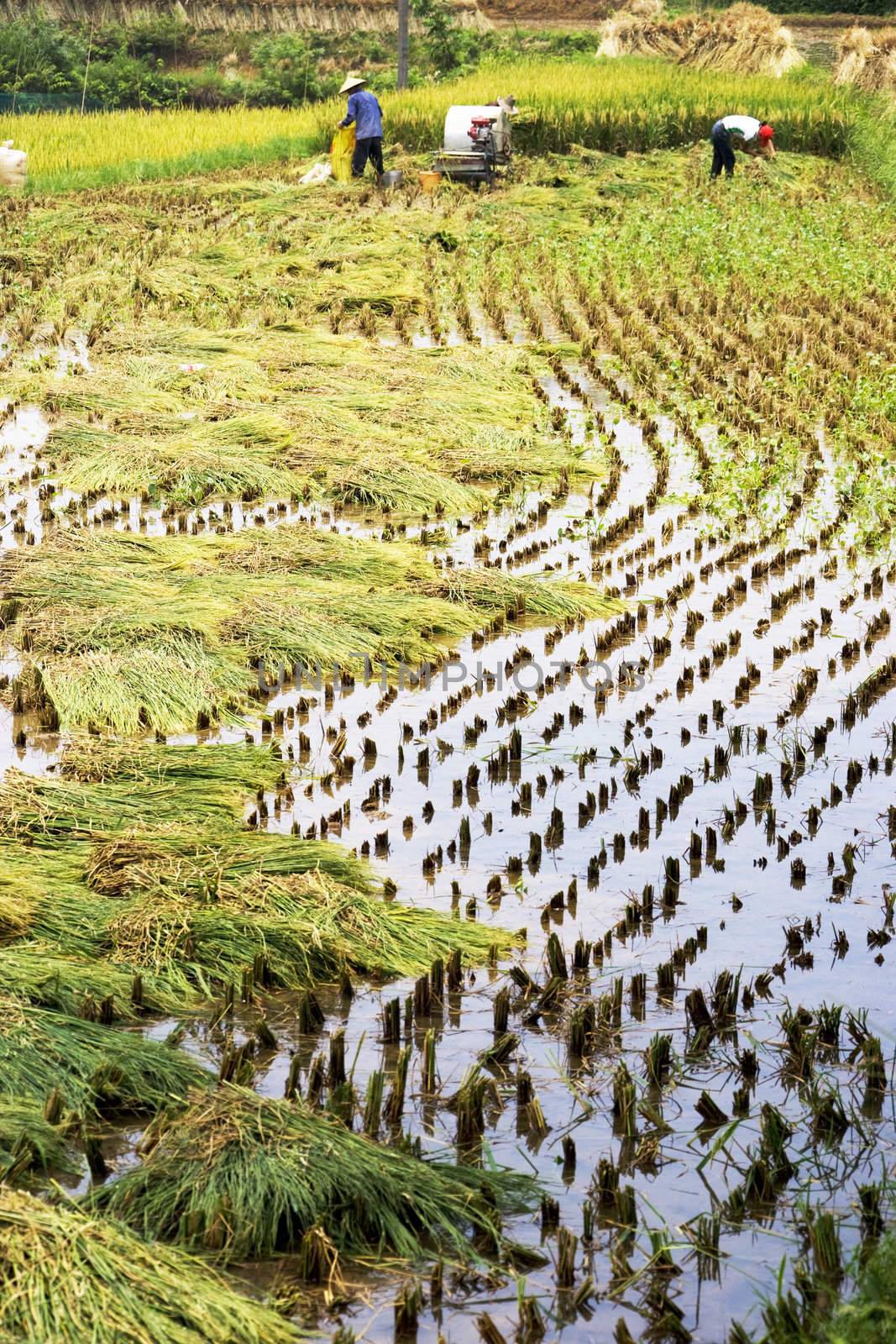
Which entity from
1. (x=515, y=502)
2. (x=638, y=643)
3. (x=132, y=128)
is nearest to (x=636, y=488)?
(x=515, y=502)

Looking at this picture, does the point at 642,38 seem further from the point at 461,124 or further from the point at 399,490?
the point at 399,490

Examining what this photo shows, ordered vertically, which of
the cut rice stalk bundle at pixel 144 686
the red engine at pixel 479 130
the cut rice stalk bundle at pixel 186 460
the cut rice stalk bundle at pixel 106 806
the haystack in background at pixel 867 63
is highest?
the haystack in background at pixel 867 63

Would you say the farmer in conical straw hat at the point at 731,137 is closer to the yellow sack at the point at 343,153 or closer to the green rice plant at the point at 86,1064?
the yellow sack at the point at 343,153

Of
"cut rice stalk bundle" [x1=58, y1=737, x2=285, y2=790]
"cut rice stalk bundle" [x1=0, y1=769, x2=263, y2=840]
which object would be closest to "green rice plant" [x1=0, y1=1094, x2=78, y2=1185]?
"cut rice stalk bundle" [x1=0, y1=769, x2=263, y2=840]

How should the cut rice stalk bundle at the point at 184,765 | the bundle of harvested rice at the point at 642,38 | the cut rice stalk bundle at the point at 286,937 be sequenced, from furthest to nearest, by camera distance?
the bundle of harvested rice at the point at 642,38 → the cut rice stalk bundle at the point at 184,765 → the cut rice stalk bundle at the point at 286,937

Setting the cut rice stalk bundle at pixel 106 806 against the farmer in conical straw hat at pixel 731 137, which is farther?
the farmer in conical straw hat at pixel 731 137

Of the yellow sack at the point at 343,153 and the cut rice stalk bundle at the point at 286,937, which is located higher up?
the yellow sack at the point at 343,153

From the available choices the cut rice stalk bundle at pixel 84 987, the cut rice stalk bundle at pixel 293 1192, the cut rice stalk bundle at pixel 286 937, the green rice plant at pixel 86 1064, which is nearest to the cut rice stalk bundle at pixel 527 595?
the cut rice stalk bundle at pixel 286 937
